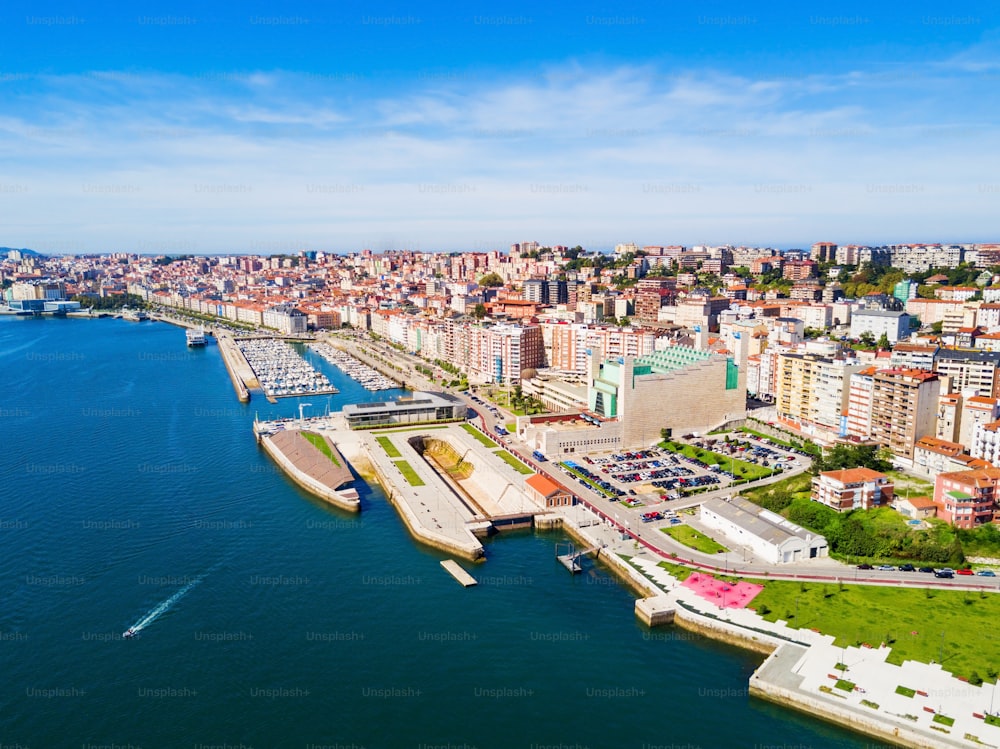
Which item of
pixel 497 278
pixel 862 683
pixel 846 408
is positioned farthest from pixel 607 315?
pixel 862 683

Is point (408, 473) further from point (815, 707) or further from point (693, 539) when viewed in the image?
point (815, 707)

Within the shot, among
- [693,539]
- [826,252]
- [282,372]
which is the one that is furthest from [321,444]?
[826,252]

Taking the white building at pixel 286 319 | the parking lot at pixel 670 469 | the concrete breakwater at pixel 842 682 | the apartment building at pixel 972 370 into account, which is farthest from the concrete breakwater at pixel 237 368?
the apartment building at pixel 972 370

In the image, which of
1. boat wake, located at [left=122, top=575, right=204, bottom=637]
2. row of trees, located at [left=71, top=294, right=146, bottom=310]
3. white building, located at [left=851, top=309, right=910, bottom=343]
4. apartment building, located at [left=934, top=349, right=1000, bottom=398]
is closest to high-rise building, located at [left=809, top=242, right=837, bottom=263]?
white building, located at [left=851, top=309, right=910, bottom=343]

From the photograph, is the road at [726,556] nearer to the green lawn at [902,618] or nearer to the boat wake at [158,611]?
the green lawn at [902,618]

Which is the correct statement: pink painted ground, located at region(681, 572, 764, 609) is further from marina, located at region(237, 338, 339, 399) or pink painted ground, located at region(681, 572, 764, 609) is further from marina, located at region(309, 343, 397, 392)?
marina, located at region(237, 338, 339, 399)
